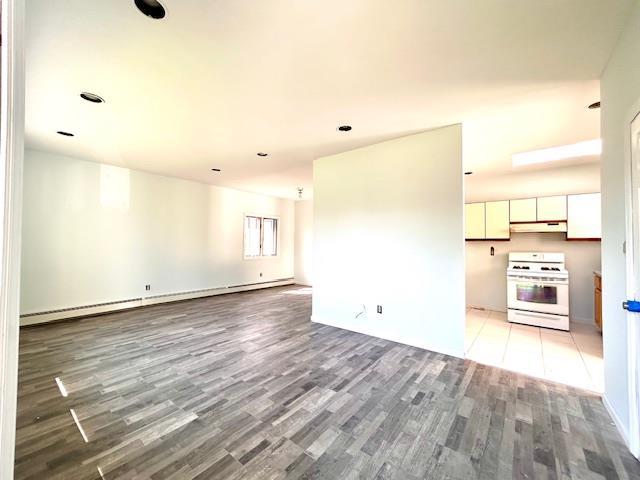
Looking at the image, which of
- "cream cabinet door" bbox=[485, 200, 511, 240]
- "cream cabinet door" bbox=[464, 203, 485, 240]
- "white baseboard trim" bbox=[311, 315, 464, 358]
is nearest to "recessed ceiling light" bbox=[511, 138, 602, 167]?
"cream cabinet door" bbox=[485, 200, 511, 240]

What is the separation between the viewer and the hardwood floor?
155 cm

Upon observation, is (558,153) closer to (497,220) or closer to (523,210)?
(523,210)

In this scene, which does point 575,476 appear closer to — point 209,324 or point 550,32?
point 550,32

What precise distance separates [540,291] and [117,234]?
25.2 ft

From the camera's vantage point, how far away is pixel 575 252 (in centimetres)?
465

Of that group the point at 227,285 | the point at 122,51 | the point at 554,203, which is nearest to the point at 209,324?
the point at 227,285

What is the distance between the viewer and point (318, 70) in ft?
7.07

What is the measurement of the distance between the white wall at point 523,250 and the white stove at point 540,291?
0.24 metres

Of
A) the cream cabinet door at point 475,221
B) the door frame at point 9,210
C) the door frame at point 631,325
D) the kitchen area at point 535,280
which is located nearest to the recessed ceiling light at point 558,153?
the kitchen area at point 535,280

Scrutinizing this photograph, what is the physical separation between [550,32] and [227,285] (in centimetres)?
702

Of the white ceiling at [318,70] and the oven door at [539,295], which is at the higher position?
the white ceiling at [318,70]

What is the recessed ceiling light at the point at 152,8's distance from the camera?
1539 millimetres

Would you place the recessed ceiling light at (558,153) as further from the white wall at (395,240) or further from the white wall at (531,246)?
the white wall at (395,240)

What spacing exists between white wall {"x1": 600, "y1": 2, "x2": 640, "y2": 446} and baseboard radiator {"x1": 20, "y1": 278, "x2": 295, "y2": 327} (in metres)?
6.73
